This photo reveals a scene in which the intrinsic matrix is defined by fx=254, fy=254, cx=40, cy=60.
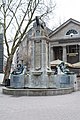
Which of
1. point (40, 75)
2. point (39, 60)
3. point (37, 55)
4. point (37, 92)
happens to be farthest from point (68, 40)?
point (37, 92)

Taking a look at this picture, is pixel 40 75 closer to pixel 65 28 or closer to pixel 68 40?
pixel 68 40

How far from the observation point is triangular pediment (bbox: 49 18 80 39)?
44.9 metres

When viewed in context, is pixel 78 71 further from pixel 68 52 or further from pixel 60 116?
pixel 60 116

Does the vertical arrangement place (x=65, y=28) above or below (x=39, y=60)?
above

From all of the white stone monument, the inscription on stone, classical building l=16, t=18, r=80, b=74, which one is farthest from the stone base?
classical building l=16, t=18, r=80, b=74

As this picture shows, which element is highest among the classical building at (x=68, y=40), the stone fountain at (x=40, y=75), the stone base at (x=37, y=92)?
the classical building at (x=68, y=40)

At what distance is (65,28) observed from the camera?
4581 cm

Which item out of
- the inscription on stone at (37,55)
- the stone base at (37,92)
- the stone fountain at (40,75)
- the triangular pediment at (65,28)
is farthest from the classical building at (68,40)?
the stone base at (37,92)

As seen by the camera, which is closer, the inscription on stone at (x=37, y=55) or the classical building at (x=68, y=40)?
the inscription on stone at (x=37, y=55)

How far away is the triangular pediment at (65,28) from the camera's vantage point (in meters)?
44.9

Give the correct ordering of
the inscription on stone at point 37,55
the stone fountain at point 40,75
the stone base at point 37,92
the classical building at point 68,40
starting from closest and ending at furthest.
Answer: the stone base at point 37,92, the stone fountain at point 40,75, the inscription on stone at point 37,55, the classical building at point 68,40

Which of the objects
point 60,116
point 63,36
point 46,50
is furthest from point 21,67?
point 63,36

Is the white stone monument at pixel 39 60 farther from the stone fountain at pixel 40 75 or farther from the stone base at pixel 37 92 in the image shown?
the stone base at pixel 37 92

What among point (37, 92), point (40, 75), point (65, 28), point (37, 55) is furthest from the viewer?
point (65, 28)
